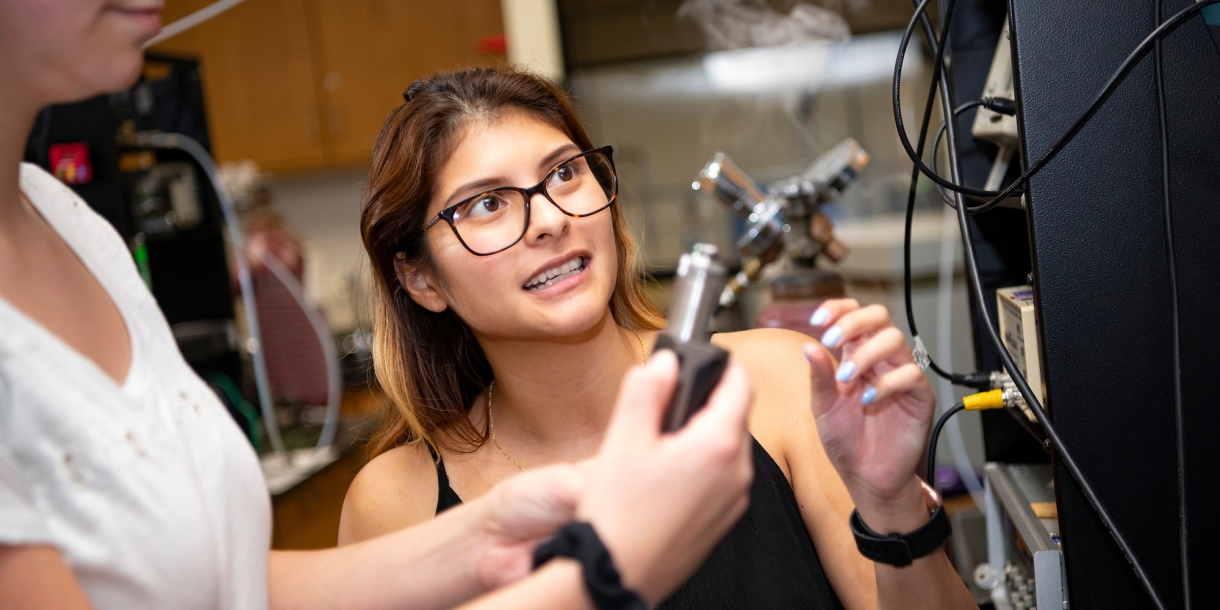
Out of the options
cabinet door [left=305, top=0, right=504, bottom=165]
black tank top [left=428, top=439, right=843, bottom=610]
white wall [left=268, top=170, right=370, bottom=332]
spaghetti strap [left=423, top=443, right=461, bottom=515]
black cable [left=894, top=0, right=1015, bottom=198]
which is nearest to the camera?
black cable [left=894, top=0, right=1015, bottom=198]

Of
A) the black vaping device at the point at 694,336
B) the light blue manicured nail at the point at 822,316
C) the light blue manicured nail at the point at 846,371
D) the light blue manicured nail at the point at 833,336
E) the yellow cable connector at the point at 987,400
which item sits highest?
the black vaping device at the point at 694,336

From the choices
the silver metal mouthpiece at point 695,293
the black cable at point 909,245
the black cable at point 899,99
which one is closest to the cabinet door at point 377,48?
the black cable at point 909,245

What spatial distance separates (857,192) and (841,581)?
158cm

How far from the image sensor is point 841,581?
1.08 metres

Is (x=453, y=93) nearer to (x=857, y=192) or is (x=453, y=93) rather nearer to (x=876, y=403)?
(x=876, y=403)

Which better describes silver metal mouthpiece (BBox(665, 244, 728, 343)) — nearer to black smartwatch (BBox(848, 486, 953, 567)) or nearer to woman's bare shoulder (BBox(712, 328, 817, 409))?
black smartwatch (BBox(848, 486, 953, 567))

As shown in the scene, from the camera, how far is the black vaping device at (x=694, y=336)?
0.55 m

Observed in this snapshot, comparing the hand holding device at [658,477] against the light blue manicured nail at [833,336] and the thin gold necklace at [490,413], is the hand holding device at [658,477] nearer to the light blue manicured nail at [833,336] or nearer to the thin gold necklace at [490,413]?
the light blue manicured nail at [833,336]

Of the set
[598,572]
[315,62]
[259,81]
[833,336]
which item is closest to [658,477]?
[598,572]

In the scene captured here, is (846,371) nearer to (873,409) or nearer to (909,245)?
(873,409)

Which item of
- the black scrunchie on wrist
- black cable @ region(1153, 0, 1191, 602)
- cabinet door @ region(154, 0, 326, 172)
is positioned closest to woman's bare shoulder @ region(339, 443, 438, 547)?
the black scrunchie on wrist

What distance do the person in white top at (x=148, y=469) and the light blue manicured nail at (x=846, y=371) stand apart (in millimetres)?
239

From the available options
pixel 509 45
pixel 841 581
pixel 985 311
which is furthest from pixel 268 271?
pixel 985 311

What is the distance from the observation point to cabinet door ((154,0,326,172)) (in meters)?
3.80
